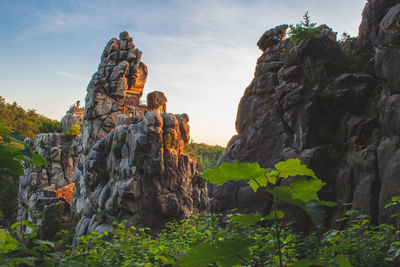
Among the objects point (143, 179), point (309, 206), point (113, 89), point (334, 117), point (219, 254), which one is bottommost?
point (143, 179)

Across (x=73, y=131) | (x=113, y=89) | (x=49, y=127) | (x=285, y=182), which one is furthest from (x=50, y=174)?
(x=285, y=182)

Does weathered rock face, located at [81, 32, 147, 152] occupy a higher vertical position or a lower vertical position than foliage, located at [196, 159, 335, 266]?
higher

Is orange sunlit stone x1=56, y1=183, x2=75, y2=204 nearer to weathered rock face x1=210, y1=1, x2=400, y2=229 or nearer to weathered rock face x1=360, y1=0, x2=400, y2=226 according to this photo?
weathered rock face x1=210, y1=1, x2=400, y2=229

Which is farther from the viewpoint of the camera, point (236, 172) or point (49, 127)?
point (49, 127)

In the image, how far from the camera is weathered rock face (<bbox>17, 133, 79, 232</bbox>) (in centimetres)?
3291

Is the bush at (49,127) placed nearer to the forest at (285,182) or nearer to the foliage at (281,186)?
the forest at (285,182)

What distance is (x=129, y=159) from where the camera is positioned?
2038 cm

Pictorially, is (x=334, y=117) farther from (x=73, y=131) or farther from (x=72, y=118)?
(x=72, y=118)

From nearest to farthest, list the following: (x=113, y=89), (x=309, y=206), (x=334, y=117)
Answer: (x=309, y=206) → (x=334, y=117) → (x=113, y=89)

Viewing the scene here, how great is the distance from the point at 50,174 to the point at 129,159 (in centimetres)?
2073

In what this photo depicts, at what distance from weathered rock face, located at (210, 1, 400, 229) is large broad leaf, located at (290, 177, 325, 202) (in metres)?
7.66

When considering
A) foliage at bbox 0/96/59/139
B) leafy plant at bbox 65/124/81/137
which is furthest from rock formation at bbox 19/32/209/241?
foliage at bbox 0/96/59/139

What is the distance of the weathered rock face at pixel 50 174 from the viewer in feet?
108

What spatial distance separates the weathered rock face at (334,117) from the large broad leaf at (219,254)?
7.95 metres
